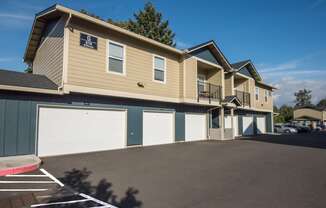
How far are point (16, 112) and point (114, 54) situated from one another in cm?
507

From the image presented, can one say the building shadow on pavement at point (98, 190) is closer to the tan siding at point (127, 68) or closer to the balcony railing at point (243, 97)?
the tan siding at point (127, 68)

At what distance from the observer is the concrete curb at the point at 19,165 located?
6.51m

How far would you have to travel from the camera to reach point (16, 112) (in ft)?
27.7

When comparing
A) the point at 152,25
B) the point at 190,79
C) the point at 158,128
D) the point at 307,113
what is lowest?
the point at 158,128

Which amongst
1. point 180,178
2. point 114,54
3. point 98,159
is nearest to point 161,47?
point 114,54

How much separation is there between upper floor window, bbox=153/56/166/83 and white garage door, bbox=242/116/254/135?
1264 centimetres

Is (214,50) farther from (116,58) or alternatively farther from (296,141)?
(296,141)

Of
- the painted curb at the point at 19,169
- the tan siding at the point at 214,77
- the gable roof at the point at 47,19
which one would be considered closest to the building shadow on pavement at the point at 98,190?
the painted curb at the point at 19,169

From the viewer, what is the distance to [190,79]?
598 inches

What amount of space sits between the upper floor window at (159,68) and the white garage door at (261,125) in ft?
54.7

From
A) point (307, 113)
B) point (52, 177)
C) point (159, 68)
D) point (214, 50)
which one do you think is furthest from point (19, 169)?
point (307, 113)

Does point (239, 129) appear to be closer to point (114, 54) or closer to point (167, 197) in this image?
point (114, 54)

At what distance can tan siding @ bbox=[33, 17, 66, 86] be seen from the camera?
1008 centimetres

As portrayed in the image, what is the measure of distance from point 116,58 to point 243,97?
46.6 ft
